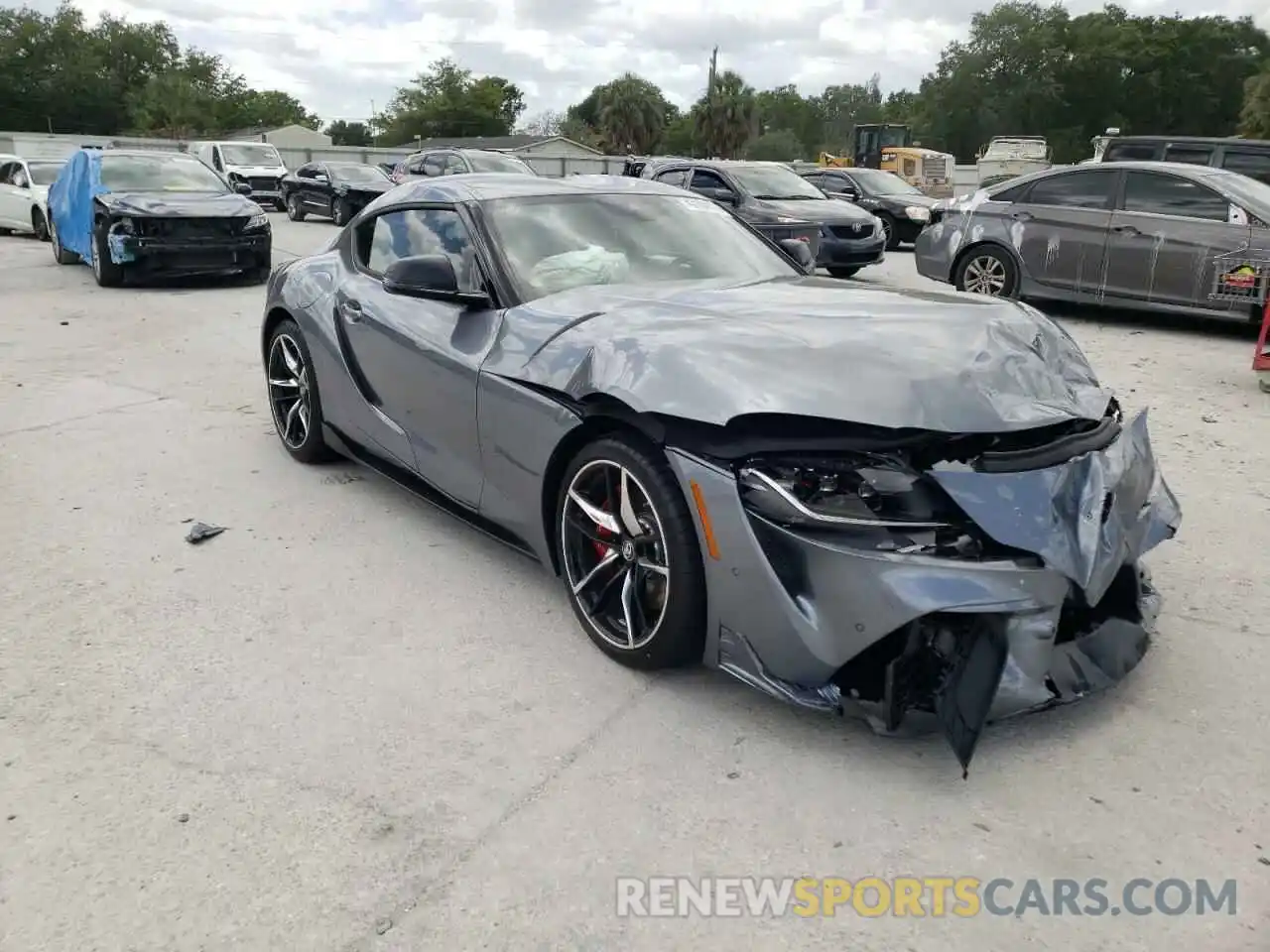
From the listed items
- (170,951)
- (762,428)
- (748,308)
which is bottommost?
(170,951)

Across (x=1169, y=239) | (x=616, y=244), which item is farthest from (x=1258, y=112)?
(x=616, y=244)

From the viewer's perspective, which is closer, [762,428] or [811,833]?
[811,833]

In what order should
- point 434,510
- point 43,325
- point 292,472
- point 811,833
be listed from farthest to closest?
1. point 43,325
2. point 292,472
3. point 434,510
4. point 811,833

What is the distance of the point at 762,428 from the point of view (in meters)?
2.79

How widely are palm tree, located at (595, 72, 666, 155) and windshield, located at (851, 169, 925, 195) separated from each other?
59.4 m

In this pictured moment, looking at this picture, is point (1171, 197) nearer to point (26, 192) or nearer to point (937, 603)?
point (937, 603)

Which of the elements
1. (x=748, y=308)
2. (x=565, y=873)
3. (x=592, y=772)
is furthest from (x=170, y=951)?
(x=748, y=308)

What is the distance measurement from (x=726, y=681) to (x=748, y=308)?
1253 mm

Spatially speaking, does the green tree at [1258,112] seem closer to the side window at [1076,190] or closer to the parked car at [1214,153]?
the parked car at [1214,153]

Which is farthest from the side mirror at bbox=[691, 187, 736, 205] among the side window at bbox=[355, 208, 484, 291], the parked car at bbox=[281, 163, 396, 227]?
the parked car at bbox=[281, 163, 396, 227]

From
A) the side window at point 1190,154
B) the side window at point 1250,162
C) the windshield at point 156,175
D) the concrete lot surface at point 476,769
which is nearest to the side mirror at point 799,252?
the concrete lot surface at point 476,769

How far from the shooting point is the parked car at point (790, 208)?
12.7 metres

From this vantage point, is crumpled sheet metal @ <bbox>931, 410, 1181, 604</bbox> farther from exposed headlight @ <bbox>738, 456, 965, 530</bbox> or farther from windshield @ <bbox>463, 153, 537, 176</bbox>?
windshield @ <bbox>463, 153, 537, 176</bbox>

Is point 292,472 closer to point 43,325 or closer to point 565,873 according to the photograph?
point 565,873
